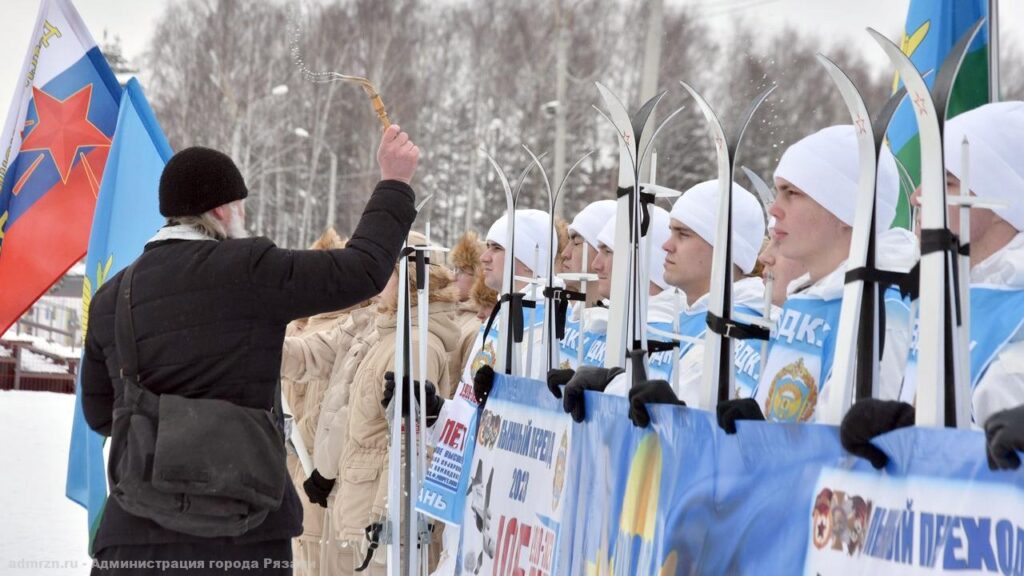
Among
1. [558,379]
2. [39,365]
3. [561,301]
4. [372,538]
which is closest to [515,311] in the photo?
[561,301]

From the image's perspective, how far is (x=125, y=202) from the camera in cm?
569

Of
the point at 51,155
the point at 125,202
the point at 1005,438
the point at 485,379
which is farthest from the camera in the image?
the point at 51,155

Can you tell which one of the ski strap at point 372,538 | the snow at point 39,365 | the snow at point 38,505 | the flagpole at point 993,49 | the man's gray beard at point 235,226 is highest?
the flagpole at point 993,49

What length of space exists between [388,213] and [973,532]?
6.50 ft

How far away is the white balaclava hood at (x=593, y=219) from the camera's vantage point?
18.2ft

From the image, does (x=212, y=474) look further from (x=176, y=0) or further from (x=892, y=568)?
(x=176, y=0)

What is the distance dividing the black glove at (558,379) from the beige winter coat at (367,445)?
80.8 inches

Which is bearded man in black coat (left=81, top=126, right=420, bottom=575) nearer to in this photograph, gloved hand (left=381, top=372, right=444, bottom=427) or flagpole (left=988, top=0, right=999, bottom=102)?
gloved hand (left=381, top=372, right=444, bottom=427)

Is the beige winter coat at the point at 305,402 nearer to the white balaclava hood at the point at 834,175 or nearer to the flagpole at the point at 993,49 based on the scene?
the flagpole at the point at 993,49

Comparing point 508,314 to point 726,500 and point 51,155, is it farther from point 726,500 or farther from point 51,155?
point 51,155

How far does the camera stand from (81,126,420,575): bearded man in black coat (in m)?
3.19

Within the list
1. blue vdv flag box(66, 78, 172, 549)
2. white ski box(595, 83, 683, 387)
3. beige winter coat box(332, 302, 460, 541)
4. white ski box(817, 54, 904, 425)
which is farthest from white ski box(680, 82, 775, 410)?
blue vdv flag box(66, 78, 172, 549)

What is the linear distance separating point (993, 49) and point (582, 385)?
2504 mm

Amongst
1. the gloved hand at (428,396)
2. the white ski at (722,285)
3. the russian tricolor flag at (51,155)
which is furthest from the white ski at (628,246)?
the russian tricolor flag at (51,155)
